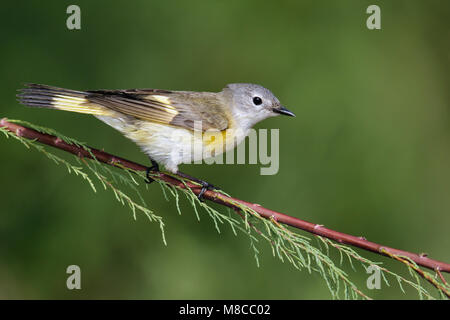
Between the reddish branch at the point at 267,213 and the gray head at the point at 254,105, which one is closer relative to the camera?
the reddish branch at the point at 267,213

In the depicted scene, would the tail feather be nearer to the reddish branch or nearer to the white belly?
the white belly

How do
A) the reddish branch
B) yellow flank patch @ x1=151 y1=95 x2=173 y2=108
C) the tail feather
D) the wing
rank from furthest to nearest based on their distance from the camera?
yellow flank patch @ x1=151 y1=95 x2=173 y2=108 < the wing < the tail feather < the reddish branch

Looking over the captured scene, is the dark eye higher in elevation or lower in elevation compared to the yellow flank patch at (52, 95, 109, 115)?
higher

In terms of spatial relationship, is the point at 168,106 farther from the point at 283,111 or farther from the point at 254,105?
the point at 283,111

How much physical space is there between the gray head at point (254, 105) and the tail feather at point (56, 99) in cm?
80

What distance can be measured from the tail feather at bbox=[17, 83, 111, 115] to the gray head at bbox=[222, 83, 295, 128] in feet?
2.63

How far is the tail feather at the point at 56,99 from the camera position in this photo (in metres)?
2.24

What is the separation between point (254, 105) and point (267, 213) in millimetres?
1074

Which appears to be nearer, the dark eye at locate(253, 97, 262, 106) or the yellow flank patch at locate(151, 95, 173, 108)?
the yellow flank patch at locate(151, 95, 173, 108)

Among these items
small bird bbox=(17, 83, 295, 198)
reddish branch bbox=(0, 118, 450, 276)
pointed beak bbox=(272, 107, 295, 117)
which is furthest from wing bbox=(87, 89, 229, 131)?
reddish branch bbox=(0, 118, 450, 276)

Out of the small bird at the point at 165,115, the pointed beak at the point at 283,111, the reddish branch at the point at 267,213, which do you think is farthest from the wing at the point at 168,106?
the reddish branch at the point at 267,213

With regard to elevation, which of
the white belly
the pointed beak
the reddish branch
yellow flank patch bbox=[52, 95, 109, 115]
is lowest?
the reddish branch

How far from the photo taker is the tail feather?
2238 mm

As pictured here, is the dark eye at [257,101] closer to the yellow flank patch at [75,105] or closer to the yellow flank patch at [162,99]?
the yellow flank patch at [162,99]
